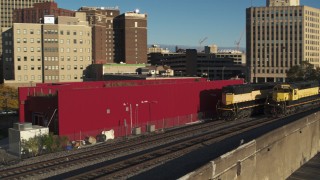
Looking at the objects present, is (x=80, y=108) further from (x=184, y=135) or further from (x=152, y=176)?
(x=152, y=176)

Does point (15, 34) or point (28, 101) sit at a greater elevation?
point (15, 34)

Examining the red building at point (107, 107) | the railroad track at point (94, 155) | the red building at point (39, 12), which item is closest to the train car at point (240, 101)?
the red building at point (107, 107)

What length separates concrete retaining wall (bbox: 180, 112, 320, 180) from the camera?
60.4 ft

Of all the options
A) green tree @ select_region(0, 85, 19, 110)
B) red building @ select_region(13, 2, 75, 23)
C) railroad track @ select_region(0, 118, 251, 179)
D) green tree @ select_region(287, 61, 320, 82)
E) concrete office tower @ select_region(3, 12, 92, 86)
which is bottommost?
railroad track @ select_region(0, 118, 251, 179)

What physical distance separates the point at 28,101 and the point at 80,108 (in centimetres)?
695

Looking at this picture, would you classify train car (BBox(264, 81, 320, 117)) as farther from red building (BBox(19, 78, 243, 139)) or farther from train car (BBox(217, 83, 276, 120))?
red building (BBox(19, 78, 243, 139))

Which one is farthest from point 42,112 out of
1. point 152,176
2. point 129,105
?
point 152,176

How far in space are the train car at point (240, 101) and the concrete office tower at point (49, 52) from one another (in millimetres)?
93393

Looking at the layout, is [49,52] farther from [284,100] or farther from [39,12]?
[284,100]

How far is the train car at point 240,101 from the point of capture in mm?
45531

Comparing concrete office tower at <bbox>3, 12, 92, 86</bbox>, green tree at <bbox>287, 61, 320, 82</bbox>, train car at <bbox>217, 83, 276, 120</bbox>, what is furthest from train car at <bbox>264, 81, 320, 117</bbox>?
concrete office tower at <bbox>3, 12, 92, 86</bbox>

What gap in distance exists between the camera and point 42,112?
37812 mm

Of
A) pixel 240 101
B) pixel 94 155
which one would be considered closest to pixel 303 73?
pixel 240 101

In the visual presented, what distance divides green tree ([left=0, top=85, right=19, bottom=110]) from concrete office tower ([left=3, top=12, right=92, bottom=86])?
1607 inches
